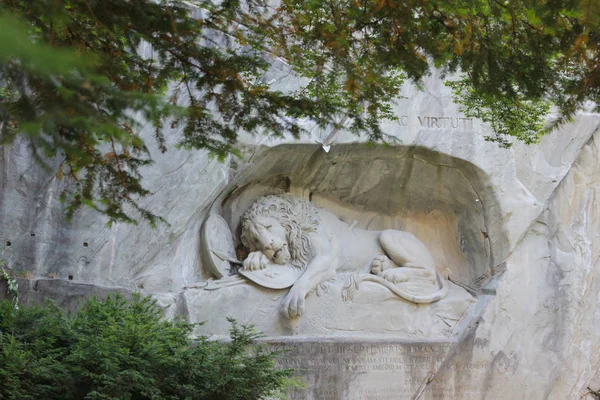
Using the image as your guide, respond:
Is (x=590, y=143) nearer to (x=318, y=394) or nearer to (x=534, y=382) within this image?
(x=534, y=382)

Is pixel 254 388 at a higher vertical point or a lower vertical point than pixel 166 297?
lower

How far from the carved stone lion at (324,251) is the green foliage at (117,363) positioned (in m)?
2.35

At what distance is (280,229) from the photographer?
8.30 m

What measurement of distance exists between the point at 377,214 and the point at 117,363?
4765mm

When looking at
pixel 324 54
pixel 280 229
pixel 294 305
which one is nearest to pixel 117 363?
pixel 324 54

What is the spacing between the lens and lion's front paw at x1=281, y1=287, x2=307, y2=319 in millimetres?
7867

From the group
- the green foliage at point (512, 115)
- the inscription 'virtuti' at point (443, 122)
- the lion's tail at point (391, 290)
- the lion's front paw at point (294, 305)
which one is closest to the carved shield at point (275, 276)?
the lion's front paw at point (294, 305)

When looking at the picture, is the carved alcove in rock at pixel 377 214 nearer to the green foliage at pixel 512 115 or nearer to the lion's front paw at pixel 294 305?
the lion's front paw at pixel 294 305

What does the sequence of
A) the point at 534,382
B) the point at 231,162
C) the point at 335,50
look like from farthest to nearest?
the point at 534,382
the point at 231,162
the point at 335,50

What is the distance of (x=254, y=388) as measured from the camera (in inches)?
213

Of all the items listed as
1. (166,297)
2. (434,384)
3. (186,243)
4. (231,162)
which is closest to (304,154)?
(231,162)

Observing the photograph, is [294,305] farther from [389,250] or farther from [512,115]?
[512,115]

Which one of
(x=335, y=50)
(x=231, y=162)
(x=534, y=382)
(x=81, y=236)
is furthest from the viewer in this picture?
(x=534, y=382)

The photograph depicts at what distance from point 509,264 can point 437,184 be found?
1145mm
